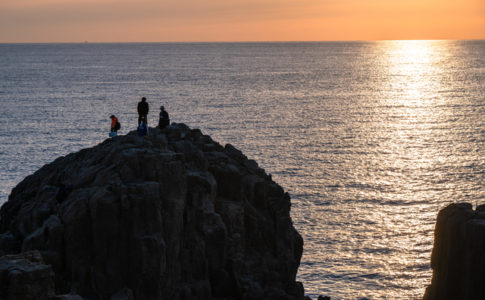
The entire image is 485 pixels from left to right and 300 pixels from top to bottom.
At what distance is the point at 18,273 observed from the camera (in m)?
22.4

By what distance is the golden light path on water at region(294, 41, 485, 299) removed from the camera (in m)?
56.2

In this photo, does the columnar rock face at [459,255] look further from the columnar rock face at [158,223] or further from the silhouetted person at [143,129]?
the silhouetted person at [143,129]

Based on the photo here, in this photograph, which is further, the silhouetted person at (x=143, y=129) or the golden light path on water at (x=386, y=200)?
the golden light path on water at (x=386, y=200)

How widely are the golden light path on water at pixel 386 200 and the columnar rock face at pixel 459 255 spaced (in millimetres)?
11659

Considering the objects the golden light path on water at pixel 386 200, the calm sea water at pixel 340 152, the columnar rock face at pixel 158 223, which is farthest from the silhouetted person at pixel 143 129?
the golden light path on water at pixel 386 200

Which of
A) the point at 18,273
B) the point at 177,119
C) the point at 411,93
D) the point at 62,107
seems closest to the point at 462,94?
the point at 411,93

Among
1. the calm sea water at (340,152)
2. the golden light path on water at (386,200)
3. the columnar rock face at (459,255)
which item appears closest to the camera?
the columnar rock face at (459,255)

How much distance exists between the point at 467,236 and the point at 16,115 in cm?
12485

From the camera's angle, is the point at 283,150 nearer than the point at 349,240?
No

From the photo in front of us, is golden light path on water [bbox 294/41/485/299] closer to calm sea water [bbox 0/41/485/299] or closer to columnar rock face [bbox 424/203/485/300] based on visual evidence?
calm sea water [bbox 0/41/485/299]

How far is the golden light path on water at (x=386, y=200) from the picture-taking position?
185 feet

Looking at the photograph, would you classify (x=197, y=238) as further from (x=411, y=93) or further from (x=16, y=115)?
(x=411, y=93)

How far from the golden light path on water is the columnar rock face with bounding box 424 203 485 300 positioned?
1166cm

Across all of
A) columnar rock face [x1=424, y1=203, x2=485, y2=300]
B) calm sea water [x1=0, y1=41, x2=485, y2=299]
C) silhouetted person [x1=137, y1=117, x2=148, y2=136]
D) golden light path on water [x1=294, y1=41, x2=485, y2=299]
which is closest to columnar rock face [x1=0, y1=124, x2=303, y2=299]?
silhouetted person [x1=137, y1=117, x2=148, y2=136]
